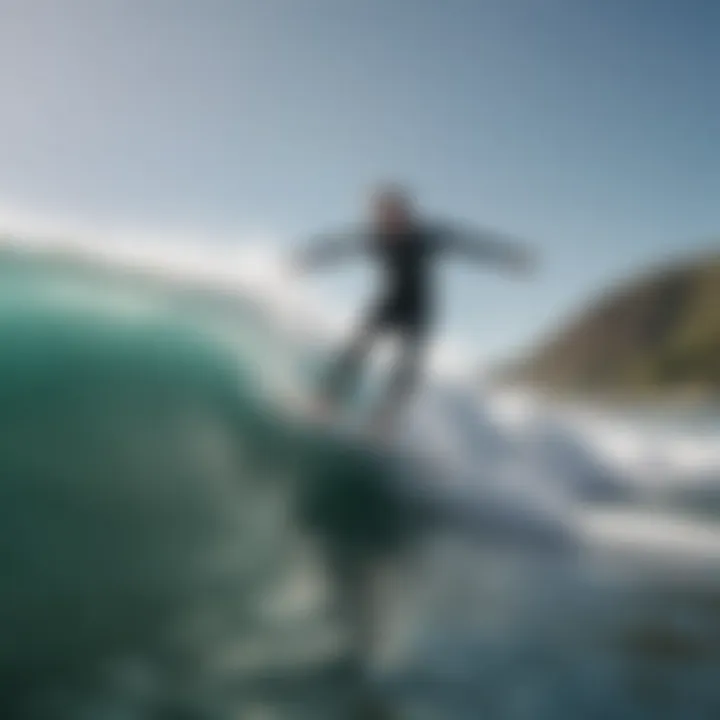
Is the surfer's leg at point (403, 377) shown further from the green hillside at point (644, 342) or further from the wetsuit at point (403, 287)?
the green hillside at point (644, 342)

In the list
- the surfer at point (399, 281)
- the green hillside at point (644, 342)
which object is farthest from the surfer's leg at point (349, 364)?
the green hillside at point (644, 342)

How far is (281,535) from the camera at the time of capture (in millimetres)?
5918

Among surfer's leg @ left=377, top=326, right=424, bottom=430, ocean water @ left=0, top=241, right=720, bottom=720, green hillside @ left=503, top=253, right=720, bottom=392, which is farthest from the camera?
green hillside @ left=503, top=253, right=720, bottom=392

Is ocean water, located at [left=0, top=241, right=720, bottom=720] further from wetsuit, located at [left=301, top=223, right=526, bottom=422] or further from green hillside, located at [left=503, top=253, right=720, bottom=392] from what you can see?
green hillside, located at [left=503, top=253, right=720, bottom=392]

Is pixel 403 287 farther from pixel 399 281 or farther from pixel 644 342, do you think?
pixel 644 342

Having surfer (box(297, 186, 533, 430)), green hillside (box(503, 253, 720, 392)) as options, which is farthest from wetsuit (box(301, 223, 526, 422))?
green hillside (box(503, 253, 720, 392))

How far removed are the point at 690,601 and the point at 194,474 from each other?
124 inches

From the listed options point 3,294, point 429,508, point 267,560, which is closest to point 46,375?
point 3,294

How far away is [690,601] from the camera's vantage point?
5.58 meters

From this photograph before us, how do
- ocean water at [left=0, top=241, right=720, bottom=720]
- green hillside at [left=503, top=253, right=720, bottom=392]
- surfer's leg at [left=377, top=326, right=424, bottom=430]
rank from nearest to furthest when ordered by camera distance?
ocean water at [left=0, top=241, right=720, bottom=720] < surfer's leg at [left=377, top=326, right=424, bottom=430] < green hillside at [left=503, top=253, right=720, bottom=392]

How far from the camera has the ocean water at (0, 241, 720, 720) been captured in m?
4.71

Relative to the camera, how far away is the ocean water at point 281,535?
471 centimetres

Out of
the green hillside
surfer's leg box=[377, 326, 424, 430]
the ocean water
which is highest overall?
the green hillside

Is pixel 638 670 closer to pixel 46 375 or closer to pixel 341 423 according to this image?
pixel 341 423
